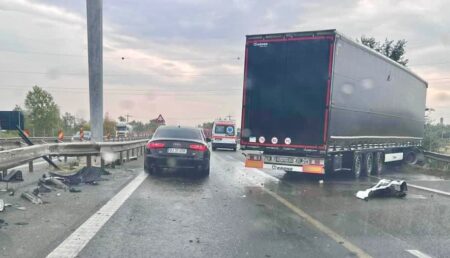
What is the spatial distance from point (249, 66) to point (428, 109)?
2156cm

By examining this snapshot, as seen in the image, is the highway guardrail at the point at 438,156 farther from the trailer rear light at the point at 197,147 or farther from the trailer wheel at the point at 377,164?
the trailer rear light at the point at 197,147

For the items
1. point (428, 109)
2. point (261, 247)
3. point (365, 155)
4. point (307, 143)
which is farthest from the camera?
point (428, 109)

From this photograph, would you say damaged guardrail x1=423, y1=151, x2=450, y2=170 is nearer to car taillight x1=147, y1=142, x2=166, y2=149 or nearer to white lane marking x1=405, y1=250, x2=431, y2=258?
car taillight x1=147, y1=142, x2=166, y2=149

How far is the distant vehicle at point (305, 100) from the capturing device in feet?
36.4

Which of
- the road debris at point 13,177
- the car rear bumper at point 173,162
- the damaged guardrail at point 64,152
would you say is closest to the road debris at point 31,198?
the damaged guardrail at point 64,152

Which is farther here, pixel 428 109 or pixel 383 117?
pixel 428 109

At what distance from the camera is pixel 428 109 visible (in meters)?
29.1

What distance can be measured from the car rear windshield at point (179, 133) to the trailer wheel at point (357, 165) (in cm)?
498

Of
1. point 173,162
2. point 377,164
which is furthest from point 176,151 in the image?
point 377,164

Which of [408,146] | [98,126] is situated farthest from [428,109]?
[98,126]

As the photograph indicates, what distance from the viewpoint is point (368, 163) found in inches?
588

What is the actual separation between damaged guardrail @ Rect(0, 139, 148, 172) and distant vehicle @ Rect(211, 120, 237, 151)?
56.2ft

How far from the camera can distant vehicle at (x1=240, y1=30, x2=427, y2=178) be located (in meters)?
11.1

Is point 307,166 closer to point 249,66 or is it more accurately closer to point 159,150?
point 249,66
